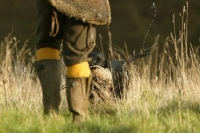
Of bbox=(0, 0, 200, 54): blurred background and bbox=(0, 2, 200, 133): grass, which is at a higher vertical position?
bbox=(0, 0, 200, 54): blurred background

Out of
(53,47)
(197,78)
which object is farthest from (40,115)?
(197,78)

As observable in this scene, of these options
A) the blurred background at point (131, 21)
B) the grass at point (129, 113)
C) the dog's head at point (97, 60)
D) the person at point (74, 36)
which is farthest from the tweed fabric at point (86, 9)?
the blurred background at point (131, 21)

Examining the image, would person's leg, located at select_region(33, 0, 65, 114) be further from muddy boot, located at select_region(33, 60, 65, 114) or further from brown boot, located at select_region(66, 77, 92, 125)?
brown boot, located at select_region(66, 77, 92, 125)

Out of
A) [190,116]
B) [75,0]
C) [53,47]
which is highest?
[75,0]

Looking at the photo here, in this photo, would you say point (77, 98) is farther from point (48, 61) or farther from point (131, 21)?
point (131, 21)

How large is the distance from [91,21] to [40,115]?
0.69 meters

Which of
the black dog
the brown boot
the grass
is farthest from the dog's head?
the brown boot

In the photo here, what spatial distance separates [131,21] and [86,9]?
882 cm

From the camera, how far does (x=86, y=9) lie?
13.8 ft

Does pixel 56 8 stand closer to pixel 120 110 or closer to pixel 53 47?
pixel 53 47

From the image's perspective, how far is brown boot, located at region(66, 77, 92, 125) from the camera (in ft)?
13.9

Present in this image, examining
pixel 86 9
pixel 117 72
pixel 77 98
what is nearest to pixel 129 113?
pixel 77 98

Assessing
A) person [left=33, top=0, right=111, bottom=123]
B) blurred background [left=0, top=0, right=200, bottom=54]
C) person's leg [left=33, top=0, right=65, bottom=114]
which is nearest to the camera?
person [left=33, top=0, right=111, bottom=123]

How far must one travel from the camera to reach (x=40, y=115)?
440cm
